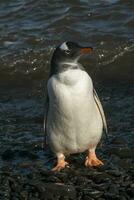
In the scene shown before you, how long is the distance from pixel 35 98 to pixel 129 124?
6.47 feet

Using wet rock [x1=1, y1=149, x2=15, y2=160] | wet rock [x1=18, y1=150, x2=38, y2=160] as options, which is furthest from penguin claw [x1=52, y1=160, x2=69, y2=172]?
wet rock [x1=1, y1=149, x2=15, y2=160]

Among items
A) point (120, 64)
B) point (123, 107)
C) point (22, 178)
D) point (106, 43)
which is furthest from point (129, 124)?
point (106, 43)

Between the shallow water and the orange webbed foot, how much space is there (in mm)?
115

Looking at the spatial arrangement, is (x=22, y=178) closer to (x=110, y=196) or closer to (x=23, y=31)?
(x=110, y=196)

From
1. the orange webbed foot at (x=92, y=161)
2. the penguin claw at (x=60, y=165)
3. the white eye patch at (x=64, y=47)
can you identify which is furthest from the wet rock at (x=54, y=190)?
the white eye patch at (x=64, y=47)

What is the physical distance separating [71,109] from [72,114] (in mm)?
71

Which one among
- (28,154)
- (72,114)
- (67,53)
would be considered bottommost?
(28,154)

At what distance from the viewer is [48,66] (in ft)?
35.0

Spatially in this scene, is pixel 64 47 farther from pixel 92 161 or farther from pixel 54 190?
pixel 54 190

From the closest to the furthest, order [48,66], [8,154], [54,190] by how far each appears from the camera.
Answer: [54,190] → [8,154] → [48,66]

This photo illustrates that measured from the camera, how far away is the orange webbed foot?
22.2 ft

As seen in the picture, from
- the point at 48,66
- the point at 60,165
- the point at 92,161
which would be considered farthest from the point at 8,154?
the point at 48,66

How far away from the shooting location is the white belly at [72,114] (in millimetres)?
6336

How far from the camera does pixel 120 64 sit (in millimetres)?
10328
